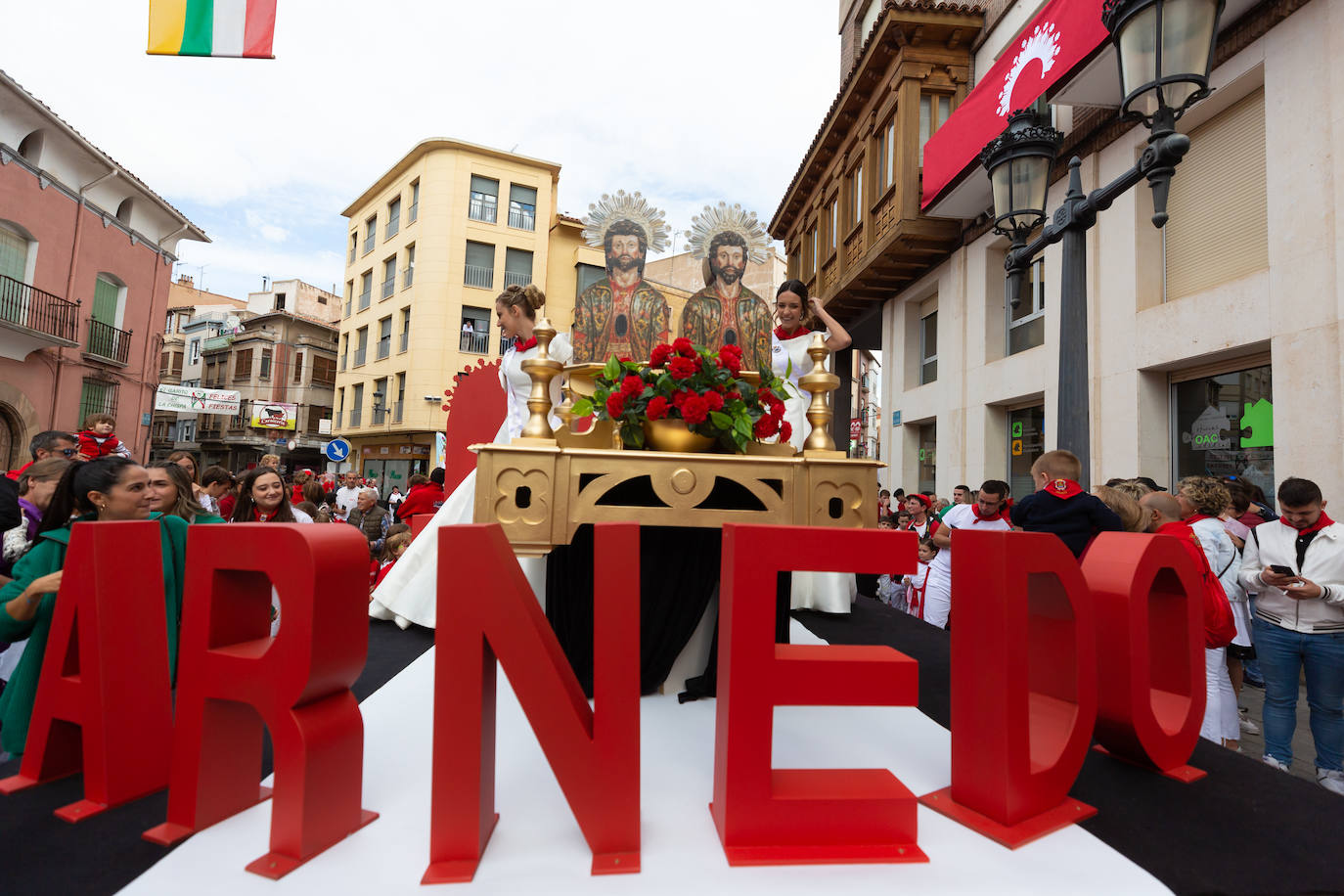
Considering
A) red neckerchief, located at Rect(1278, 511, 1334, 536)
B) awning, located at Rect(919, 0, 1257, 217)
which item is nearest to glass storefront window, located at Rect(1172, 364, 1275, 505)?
red neckerchief, located at Rect(1278, 511, 1334, 536)

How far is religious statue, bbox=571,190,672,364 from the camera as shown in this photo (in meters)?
3.34

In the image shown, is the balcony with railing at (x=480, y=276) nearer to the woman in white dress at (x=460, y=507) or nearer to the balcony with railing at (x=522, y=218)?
the balcony with railing at (x=522, y=218)

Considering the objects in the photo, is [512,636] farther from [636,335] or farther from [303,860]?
[636,335]

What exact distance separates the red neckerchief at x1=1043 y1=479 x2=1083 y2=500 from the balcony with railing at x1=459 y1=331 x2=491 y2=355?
22262mm

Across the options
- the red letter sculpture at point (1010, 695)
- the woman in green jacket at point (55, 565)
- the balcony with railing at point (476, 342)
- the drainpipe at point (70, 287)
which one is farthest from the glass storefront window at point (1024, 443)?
the balcony with railing at point (476, 342)

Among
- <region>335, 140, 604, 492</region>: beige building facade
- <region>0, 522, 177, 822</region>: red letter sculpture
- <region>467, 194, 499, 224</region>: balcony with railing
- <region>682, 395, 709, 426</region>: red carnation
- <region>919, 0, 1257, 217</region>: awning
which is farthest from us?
<region>467, 194, 499, 224</region>: balcony with railing

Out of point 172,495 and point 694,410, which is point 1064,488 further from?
point 172,495

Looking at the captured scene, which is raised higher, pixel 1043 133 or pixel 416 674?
pixel 1043 133

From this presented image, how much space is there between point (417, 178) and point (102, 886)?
2649 centimetres

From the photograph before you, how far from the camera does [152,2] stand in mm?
5258

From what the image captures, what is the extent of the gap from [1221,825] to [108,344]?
19637mm

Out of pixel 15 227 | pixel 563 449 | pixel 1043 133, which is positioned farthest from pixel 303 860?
pixel 15 227

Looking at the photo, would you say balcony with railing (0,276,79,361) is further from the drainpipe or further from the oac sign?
the oac sign

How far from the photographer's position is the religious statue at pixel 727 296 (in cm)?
339
